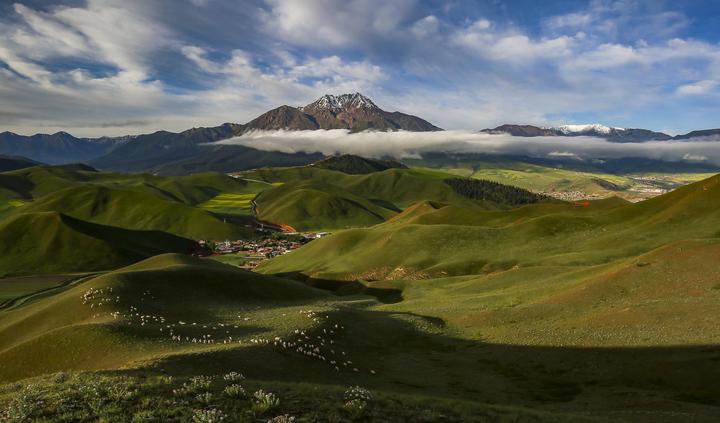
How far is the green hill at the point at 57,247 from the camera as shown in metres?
170

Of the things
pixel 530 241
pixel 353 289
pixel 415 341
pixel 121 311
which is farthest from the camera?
pixel 530 241

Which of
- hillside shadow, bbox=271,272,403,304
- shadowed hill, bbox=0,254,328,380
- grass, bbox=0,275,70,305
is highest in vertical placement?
shadowed hill, bbox=0,254,328,380

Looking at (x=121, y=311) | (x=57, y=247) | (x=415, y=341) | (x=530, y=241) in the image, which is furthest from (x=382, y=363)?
(x=57, y=247)

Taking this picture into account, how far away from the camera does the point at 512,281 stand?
79.1m

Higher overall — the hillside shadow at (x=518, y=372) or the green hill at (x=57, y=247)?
the hillside shadow at (x=518, y=372)

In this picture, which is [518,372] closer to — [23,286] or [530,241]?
[530,241]

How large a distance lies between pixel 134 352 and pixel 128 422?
24754 millimetres

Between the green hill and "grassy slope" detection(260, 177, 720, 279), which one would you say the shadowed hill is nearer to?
"grassy slope" detection(260, 177, 720, 279)

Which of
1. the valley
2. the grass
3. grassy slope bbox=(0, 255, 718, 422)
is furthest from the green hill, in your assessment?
grassy slope bbox=(0, 255, 718, 422)

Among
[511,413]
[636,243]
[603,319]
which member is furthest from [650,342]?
[636,243]

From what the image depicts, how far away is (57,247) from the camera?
178625 mm

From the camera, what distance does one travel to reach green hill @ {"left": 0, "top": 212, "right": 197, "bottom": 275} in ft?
559

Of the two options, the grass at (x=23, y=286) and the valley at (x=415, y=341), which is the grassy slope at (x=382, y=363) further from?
the grass at (x=23, y=286)

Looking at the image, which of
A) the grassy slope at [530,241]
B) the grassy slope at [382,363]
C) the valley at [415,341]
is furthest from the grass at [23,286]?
the grassy slope at [382,363]
